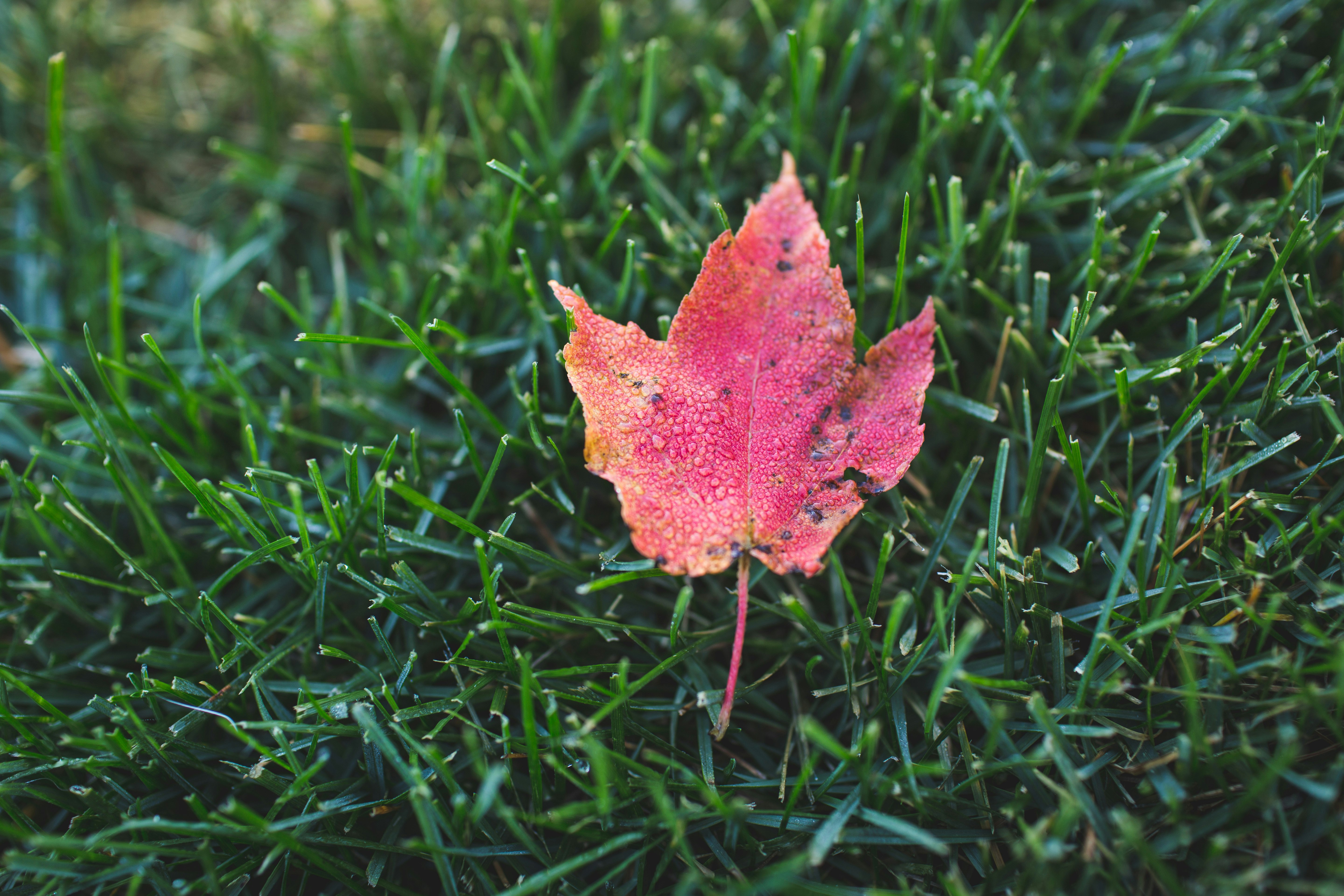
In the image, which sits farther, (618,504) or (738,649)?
(618,504)

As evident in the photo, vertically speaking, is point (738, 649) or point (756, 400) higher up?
point (756, 400)

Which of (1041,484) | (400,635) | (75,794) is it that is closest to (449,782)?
(400,635)

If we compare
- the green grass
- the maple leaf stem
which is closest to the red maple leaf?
the maple leaf stem

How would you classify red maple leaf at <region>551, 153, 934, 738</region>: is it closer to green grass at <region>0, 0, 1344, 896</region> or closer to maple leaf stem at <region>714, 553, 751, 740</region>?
maple leaf stem at <region>714, 553, 751, 740</region>

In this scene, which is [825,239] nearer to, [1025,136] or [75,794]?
[1025,136]

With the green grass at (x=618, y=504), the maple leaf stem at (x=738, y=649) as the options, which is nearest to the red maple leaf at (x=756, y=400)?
the maple leaf stem at (x=738, y=649)

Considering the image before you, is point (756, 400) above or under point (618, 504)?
above

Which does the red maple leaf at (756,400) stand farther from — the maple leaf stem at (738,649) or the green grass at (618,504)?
the green grass at (618,504)
